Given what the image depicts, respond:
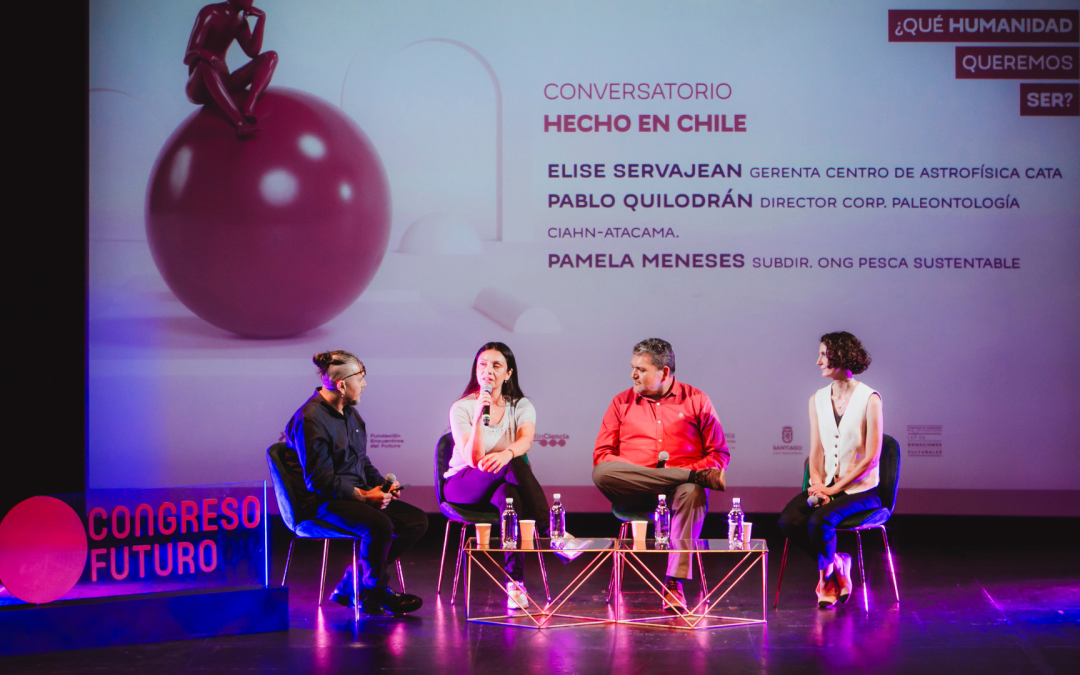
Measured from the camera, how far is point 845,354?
4.01 metres

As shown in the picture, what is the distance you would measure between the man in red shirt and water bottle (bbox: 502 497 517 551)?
1.97ft

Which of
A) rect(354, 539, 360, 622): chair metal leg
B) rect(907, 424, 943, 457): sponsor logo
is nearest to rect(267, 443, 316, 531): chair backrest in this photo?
rect(354, 539, 360, 622): chair metal leg

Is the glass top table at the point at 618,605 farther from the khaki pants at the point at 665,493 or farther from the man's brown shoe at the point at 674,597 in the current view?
the khaki pants at the point at 665,493

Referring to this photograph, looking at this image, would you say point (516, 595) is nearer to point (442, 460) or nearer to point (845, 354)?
point (442, 460)

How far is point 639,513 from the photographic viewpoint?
13.5 ft

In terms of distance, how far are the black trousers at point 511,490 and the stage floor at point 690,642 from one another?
42 cm

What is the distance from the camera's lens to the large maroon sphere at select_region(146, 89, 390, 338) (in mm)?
5219

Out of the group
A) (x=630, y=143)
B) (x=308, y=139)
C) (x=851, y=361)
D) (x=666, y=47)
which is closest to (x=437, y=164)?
(x=308, y=139)

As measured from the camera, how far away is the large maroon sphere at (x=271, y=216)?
205 inches

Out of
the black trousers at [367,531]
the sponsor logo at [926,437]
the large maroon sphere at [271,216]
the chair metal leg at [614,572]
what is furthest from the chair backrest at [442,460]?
the sponsor logo at [926,437]

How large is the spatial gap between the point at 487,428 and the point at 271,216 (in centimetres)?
204

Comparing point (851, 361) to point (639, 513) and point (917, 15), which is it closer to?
point (639, 513)

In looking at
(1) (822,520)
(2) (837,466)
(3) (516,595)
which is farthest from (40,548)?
(2) (837,466)

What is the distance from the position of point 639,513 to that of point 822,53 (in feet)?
9.61
